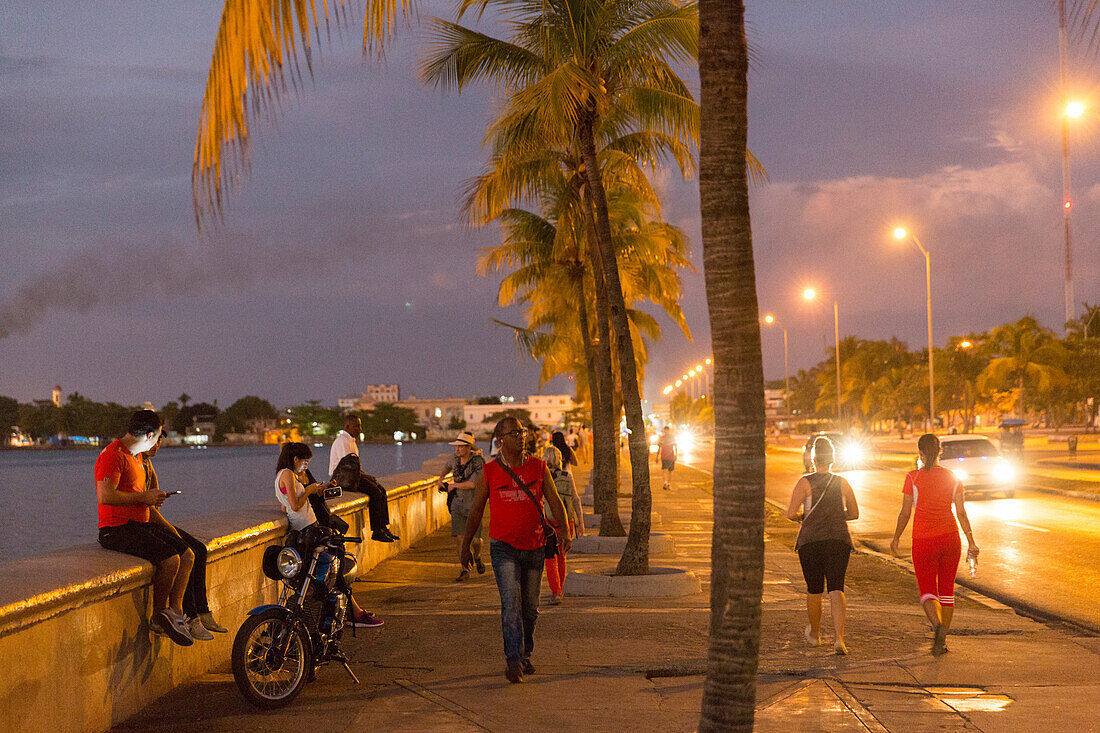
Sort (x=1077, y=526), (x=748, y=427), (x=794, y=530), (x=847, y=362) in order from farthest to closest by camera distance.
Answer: (x=847, y=362) → (x=794, y=530) → (x=1077, y=526) → (x=748, y=427)

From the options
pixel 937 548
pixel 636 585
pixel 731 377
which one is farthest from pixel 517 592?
pixel 636 585

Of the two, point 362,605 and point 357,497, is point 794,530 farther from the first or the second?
point 362,605

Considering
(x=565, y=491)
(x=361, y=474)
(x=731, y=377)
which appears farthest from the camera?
(x=565, y=491)

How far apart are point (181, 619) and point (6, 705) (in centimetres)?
175

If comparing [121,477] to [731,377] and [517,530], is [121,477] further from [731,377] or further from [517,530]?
[731,377]

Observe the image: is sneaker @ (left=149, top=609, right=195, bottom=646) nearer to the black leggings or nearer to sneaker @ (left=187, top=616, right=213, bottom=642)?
sneaker @ (left=187, top=616, right=213, bottom=642)

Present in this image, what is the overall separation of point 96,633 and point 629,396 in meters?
8.46

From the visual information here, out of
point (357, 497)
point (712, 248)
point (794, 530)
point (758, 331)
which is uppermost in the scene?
point (712, 248)

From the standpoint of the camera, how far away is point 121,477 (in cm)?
680

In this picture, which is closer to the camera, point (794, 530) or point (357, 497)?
point (357, 497)

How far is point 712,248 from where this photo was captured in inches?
184

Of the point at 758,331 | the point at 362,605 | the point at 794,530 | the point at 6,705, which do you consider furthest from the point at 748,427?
the point at 794,530

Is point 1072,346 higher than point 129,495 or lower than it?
higher

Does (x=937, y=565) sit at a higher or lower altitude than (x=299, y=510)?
lower
